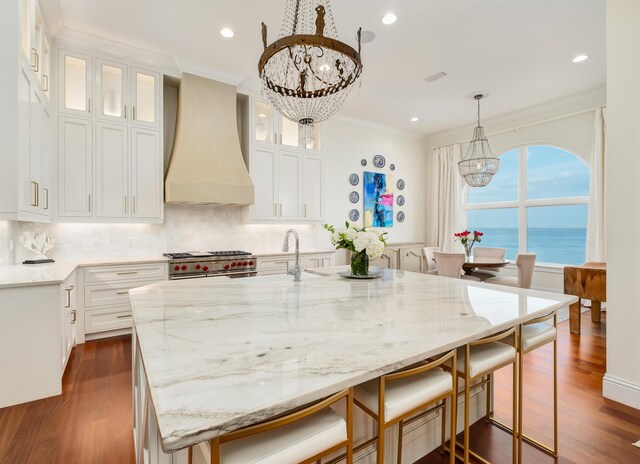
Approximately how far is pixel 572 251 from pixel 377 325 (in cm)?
549

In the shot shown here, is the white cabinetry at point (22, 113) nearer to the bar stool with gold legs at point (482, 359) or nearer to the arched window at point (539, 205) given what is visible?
the bar stool with gold legs at point (482, 359)

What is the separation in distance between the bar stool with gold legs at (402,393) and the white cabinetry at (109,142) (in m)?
3.44

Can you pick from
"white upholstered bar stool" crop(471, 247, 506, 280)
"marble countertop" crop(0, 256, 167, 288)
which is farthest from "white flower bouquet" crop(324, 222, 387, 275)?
"white upholstered bar stool" crop(471, 247, 506, 280)

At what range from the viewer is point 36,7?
8.91ft

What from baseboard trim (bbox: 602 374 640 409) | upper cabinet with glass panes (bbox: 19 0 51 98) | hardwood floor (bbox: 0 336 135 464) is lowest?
hardwood floor (bbox: 0 336 135 464)

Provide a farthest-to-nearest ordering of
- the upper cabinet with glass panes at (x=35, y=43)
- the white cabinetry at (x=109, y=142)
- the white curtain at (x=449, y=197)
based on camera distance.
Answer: the white curtain at (x=449, y=197), the white cabinetry at (x=109, y=142), the upper cabinet with glass panes at (x=35, y=43)

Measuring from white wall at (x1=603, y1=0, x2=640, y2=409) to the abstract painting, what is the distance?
12.8ft

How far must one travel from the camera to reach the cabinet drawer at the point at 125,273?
326cm

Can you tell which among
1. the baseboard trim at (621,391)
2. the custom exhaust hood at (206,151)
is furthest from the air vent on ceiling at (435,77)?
the baseboard trim at (621,391)

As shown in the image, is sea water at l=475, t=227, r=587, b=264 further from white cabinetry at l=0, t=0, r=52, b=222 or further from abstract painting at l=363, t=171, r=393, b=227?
white cabinetry at l=0, t=0, r=52, b=222

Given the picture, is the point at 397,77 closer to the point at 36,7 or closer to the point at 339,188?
the point at 339,188

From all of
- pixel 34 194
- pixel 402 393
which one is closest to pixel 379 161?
pixel 34 194

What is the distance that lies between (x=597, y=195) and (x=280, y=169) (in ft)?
14.8

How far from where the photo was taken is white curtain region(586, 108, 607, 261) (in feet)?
14.8
